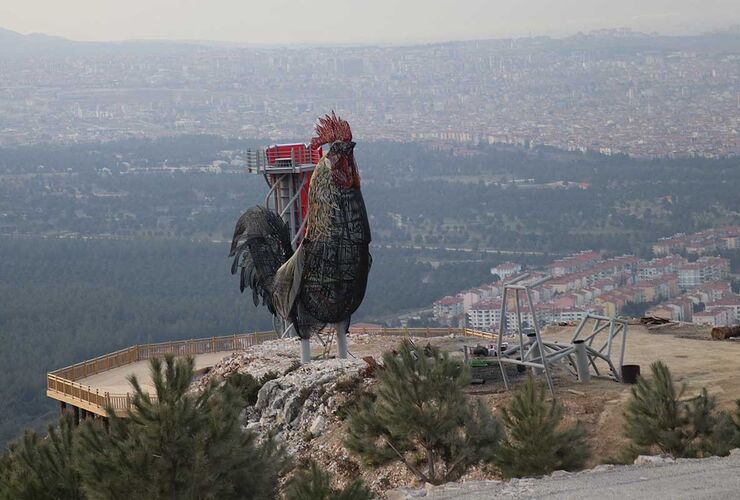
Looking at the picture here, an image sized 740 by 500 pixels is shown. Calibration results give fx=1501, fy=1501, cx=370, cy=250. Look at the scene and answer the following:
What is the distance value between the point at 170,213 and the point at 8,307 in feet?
137

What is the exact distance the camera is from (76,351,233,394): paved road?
2833cm

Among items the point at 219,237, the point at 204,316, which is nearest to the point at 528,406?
the point at 204,316

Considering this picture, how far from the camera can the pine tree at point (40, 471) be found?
15516 millimetres

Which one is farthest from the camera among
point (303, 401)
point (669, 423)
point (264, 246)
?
point (264, 246)

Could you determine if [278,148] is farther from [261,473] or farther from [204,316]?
[204,316]

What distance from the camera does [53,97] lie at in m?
189

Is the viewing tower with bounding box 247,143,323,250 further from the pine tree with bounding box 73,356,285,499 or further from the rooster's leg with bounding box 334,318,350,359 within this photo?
the pine tree with bounding box 73,356,285,499

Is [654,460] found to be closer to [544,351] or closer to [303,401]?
[544,351]

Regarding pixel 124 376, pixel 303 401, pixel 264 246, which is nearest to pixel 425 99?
pixel 124 376

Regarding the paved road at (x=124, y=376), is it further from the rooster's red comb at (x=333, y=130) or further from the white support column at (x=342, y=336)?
the rooster's red comb at (x=333, y=130)

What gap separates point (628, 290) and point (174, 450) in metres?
54.8

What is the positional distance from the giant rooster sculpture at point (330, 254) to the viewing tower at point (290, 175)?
5.14 m

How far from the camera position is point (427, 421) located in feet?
57.4

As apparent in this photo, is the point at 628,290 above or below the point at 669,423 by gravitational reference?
below
